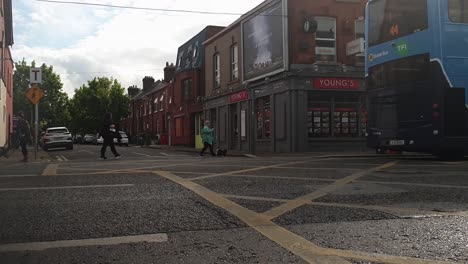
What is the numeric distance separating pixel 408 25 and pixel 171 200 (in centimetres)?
979

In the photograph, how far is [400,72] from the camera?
47.5ft

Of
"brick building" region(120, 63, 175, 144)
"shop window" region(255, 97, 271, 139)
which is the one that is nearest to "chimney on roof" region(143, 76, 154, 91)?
"brick building" region(120, 63, 175, 144)

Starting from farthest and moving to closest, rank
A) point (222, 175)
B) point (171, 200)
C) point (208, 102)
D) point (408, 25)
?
point (208, 102), point (408, 25), point (222, 175), point (171, 200)

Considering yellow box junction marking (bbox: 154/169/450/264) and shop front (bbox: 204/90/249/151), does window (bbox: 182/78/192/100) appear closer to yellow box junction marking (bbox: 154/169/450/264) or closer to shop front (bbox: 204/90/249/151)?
shop front (bbox: 204/90/249/151)

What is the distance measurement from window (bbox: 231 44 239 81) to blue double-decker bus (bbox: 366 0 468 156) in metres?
13.8

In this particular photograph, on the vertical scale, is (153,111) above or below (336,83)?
above

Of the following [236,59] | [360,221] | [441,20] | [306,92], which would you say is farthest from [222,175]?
[236,59]

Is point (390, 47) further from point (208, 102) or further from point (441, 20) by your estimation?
point (208, 102)

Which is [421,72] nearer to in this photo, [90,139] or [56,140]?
[56,140]

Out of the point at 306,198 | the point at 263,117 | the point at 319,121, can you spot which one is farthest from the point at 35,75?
the point at 306,198

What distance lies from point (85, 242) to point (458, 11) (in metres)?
11.9

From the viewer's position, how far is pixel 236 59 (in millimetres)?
29188

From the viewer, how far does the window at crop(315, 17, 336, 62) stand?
22812 mm

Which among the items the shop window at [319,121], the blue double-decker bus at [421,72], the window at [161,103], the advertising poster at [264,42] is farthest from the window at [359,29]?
the window at [161,103]
